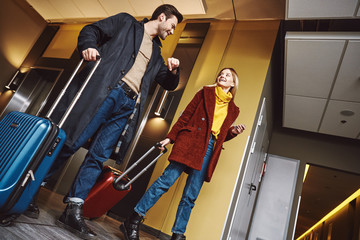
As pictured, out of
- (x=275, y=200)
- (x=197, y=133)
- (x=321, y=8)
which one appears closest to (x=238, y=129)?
(x=197, y=133)

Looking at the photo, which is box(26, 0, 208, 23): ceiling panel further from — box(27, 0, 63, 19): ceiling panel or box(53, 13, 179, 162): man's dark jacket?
box(53, 13, 179, 162): man's dark jacket

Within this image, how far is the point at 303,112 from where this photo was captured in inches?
156

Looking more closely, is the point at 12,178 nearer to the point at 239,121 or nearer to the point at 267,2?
the point at 239,121

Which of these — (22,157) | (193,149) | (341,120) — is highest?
(341,120)

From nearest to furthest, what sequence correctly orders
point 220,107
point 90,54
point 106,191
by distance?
point 90,54 < point 106,191 < point 220,107

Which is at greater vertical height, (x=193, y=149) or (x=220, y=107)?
(x=220, y=107)

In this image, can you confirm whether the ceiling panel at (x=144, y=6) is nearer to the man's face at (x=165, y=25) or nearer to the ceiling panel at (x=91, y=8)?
the ceiling panel at (x=91, y=8)

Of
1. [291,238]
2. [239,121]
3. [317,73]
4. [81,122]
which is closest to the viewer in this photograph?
[81,122]

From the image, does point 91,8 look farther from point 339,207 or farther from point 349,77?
point 339,207

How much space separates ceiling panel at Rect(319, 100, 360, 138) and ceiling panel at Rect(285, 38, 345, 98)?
33 centimetres

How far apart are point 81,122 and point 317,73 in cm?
294

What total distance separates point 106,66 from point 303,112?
3.63 metres

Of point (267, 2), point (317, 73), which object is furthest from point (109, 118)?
point (317, 73)

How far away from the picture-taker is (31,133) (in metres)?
0.94
